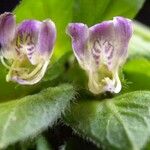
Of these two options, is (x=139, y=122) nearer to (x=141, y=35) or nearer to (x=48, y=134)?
(x=48, y=134)

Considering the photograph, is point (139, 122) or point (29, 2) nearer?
point (139, 122)

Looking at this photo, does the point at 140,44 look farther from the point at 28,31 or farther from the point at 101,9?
the point at 28,31

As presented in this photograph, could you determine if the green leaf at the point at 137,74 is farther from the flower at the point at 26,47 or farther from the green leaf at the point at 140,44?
the flower at the point at 26,47

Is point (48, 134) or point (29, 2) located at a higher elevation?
point (29, 2)

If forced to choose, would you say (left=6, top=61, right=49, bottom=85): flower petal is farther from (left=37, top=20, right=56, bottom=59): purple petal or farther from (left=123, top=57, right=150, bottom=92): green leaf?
(left=123, top=57, right=150, bottom=92): green leaf

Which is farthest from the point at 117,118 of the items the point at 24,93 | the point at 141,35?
the point at 141,35

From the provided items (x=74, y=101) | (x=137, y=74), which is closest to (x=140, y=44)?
(x=137, y=74)

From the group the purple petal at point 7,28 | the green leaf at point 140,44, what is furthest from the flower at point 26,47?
the green leaf at point 140,44
